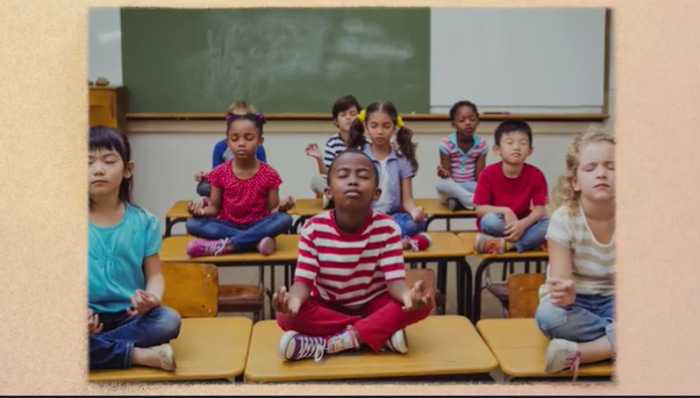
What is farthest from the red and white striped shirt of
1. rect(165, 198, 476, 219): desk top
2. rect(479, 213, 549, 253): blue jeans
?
rect(165, 198, 476, 219): desk top

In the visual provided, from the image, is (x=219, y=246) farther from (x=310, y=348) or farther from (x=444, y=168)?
(x=444, y=168)

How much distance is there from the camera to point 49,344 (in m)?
1.76

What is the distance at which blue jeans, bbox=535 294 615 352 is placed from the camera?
1.97 meters

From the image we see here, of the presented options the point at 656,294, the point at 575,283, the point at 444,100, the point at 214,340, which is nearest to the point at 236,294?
the point at 214,340

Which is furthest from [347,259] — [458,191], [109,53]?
[109,53]

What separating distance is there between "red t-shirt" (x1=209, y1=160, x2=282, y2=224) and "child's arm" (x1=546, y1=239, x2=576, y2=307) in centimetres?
159

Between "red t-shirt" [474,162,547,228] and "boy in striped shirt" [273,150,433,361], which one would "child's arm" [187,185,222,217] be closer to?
"red t-shirt" [474,162,547,228]

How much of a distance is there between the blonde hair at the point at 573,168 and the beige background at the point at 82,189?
0.58ft

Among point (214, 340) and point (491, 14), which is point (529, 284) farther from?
point (491, 14)

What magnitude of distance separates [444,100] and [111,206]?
150 inches

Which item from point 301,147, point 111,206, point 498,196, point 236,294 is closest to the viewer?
point 111,206

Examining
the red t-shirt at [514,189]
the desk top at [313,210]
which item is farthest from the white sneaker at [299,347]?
the desk top at [313,210]

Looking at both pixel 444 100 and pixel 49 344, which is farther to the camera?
pixel 444 100

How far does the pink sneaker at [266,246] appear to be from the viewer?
3104 millimetres
